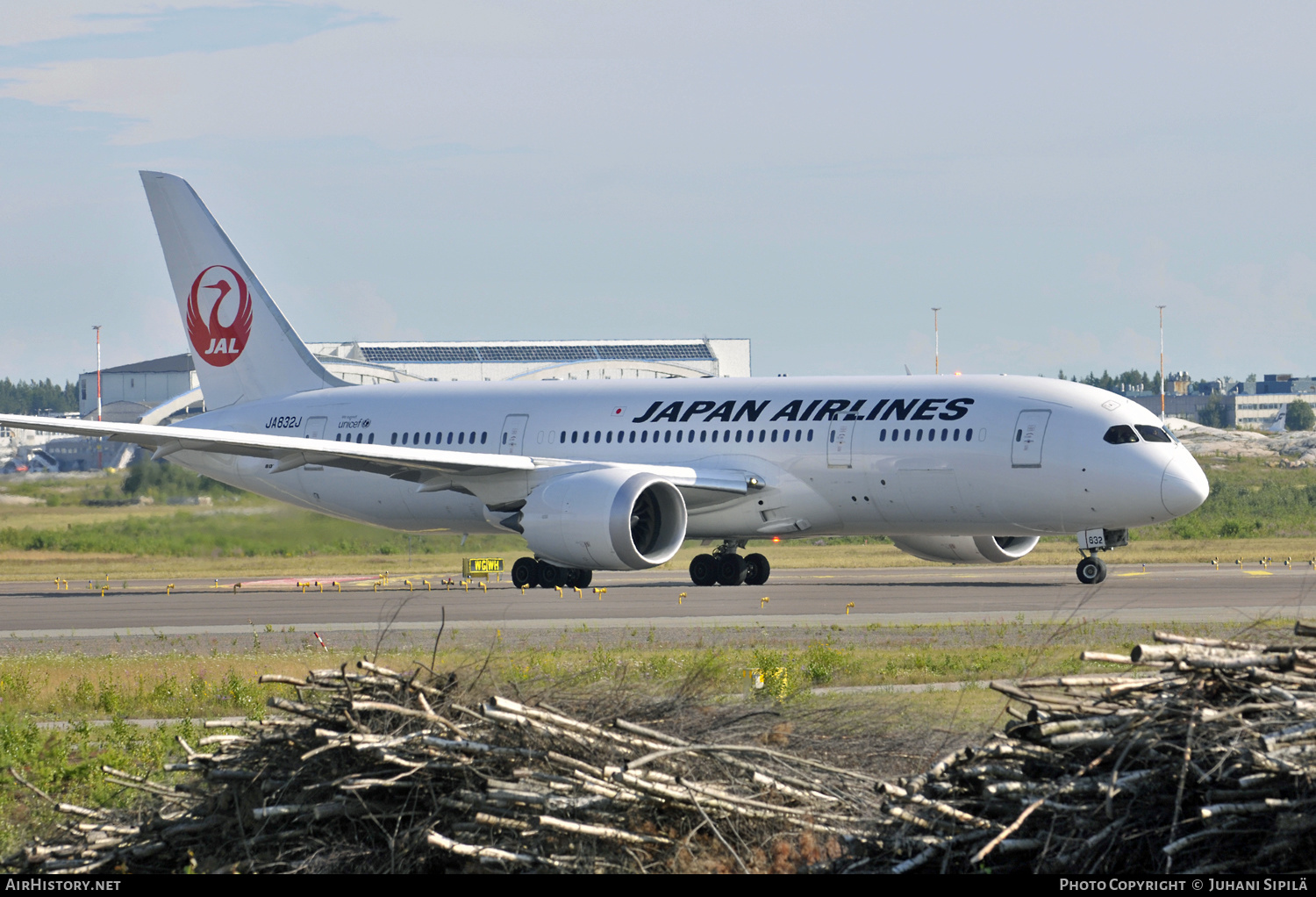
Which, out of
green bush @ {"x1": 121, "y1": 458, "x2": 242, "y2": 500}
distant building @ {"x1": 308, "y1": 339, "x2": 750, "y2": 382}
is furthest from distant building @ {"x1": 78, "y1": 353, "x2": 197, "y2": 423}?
green bush @ {"x1": 121, "y1": 458, "x2": 242, "y2": 500}

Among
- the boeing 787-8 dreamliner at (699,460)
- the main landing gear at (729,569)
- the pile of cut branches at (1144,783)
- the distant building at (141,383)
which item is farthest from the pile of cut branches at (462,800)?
the distant building at (141,383)

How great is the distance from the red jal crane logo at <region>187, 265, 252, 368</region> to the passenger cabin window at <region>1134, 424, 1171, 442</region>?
73.9 ft

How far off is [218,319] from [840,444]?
1775 cm

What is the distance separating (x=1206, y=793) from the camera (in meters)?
7.65

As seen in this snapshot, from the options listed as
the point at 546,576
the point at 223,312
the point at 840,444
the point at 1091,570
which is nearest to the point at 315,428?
the point at 223,312

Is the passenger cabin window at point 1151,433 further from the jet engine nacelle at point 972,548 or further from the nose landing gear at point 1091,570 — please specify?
the jet engine nacelle at point 972,548

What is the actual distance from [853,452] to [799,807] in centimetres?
2297

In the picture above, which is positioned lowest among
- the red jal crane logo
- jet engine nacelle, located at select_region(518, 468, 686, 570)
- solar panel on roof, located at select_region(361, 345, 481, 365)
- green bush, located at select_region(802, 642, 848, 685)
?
green bush, located at select_region(802, 642, 848, 685)

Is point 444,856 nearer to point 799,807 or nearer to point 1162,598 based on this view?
point 799,807

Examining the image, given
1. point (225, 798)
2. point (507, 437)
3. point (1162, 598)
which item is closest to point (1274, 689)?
point (225, 798)

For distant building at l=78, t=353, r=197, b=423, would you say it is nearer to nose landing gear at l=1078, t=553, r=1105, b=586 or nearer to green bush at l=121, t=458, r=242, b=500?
green bush at l=121, t=458, r=242, b=500

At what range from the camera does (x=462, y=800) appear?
8688 millimetres

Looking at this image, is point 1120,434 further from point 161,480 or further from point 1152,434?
point 161,480

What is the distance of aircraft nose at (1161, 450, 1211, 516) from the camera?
29.5 m
